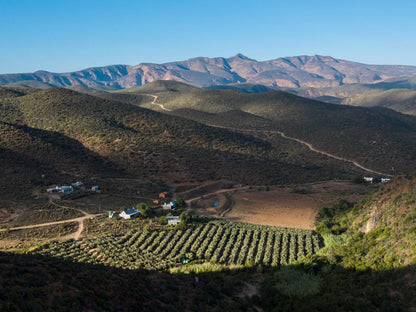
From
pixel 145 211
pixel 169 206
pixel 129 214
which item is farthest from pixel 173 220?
pixel 169 206

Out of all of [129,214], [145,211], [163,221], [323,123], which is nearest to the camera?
[163,221]

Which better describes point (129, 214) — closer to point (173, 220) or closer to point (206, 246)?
point (173, 220)

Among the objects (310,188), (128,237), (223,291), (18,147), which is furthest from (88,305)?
(18,147)

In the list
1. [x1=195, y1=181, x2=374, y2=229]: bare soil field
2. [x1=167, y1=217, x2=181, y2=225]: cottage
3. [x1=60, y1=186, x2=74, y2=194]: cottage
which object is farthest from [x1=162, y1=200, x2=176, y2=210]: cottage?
[x1=60, y1=186, x2=74, y2=194]: cottage

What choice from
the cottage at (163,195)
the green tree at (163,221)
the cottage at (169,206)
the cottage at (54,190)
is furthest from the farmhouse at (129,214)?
the cottage at (54,190)

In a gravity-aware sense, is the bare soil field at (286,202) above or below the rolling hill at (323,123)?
below

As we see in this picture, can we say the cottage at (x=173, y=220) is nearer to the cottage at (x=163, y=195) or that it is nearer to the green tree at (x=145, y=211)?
the green tree at (x=145, y=211)

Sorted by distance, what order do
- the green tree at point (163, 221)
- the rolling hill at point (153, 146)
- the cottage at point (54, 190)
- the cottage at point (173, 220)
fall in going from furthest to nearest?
the rolling hill at point (153, 146) → the cottage at point (54, 190) → the green tree at point (163, 221) → the cottage at point (173, 220)
